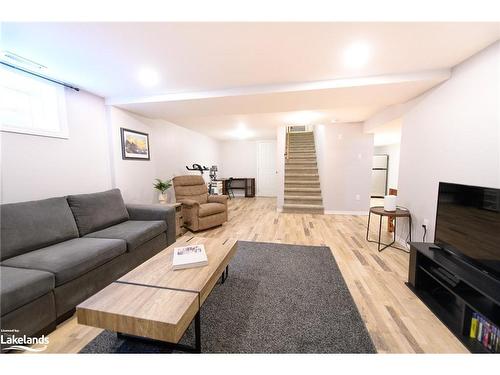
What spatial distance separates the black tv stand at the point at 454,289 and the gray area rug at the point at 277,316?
2.00ft

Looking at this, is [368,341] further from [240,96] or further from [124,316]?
[240,96]

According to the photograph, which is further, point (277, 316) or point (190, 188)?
point (190, 188)

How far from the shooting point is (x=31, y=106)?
2.00 m

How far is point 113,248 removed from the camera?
1.79 meters

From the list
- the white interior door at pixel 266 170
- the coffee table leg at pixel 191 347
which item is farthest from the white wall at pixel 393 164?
the coffee table leg at pixel 191 347

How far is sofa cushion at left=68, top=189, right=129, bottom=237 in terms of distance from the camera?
6.72 feet

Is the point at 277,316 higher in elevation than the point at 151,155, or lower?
lower

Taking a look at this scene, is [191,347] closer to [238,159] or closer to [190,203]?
[190,203]

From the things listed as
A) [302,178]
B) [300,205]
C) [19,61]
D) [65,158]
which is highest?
[19,61]

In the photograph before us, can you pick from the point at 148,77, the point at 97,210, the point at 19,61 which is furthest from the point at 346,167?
the point at 19,61

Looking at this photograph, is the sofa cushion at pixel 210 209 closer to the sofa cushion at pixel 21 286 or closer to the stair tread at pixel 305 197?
the stair tread at pixel 305 197

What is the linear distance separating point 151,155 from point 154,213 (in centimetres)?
153

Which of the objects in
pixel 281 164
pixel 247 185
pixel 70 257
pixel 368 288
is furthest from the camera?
pixel 247 185

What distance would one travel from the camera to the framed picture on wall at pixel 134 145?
119 inches
